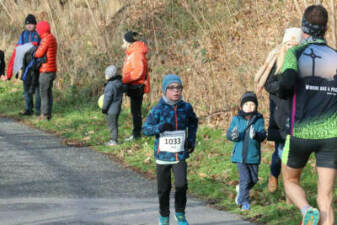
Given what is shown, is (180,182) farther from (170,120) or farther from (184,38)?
(184,38)

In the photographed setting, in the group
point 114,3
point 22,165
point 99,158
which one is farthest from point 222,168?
point 114,3

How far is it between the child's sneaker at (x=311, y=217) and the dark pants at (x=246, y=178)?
8.01ft

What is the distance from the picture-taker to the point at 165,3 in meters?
16.3

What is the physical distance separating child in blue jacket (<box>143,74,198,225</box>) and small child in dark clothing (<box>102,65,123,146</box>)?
5.43 meters

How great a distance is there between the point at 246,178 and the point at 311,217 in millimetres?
2514

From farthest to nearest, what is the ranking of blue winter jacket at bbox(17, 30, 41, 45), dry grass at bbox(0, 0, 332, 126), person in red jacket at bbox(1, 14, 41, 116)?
blue winter jacket at bbox(17, 30, 41, 45) → person in red jacket at bbox(1, 14, 41, 116) → dry grass at bbox(0, 0, 332, 126)

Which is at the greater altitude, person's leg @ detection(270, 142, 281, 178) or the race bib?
the race bib

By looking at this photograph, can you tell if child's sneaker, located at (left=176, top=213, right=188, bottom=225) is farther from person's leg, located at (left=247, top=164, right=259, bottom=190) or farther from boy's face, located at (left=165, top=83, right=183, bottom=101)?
person's leg, located at (left=247, top=164, right=259, bottom=190)

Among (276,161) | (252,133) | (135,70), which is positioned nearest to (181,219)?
(252,133)

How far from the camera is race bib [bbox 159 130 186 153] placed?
7.20m

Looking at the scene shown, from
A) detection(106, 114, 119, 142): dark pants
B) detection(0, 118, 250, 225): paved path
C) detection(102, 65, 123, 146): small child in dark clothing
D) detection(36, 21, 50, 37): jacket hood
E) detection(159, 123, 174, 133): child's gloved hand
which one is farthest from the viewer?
detection(36, 21, 50, 37): jacket hood

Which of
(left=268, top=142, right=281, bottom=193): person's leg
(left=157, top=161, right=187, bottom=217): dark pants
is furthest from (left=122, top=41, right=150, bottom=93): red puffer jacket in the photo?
(left=157, top=161, right=187, bottom=217): dark pants

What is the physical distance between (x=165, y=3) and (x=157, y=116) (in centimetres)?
942

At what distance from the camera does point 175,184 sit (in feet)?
23.9
